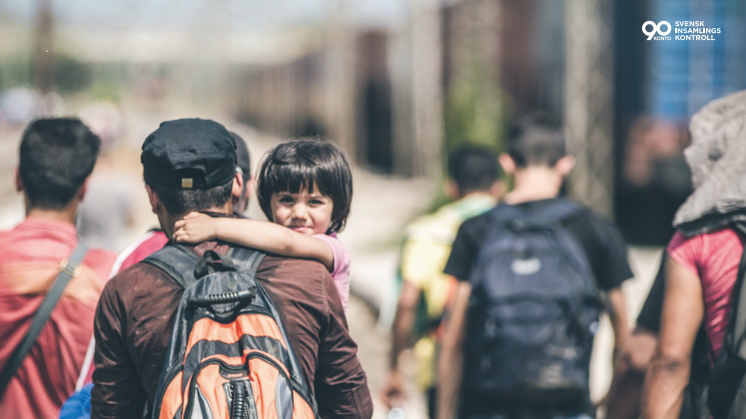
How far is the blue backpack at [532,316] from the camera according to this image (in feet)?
9.55

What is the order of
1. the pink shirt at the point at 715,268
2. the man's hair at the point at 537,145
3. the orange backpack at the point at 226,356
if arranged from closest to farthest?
the orange backpack at the point at 226,356, the pink shirt at the point at 715,268, the man's hair at the point at 537,145

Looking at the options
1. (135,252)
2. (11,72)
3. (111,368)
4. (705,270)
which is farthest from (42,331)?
(11,72)

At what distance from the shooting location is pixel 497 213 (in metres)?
3.19

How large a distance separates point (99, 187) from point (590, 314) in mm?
4290

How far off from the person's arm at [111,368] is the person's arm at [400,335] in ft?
6.44

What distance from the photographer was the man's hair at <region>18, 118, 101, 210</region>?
2.71m

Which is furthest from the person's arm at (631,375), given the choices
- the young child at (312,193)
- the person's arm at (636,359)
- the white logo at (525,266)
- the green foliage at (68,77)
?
the green foliage at (68,77)

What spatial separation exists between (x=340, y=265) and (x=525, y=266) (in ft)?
3.24

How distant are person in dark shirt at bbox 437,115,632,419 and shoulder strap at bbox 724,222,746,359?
0.98 meters

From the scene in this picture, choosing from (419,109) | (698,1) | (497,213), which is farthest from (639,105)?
(497,213)

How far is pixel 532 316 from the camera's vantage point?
2.92 metres

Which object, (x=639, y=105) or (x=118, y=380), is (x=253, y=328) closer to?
(x=118, y=380)

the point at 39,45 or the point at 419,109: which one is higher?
the point at 39,45

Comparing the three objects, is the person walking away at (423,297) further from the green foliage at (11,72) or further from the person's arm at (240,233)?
the green foliage at (11,72)
